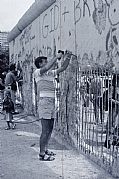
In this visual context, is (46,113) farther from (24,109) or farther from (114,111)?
(24,109)

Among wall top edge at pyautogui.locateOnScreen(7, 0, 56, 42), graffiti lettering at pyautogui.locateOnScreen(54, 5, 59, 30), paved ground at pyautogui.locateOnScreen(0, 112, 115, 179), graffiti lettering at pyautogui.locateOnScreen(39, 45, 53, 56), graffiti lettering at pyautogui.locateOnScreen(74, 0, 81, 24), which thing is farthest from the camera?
wall top edge at pyautogui.locateOnScreen(7, 0, 56, 42)

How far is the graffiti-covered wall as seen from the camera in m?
5.77

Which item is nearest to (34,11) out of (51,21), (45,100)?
(51,21)

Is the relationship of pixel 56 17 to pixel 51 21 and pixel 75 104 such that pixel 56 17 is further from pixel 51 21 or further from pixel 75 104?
pixel 75 104

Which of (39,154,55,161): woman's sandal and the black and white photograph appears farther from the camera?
(39,154,55,161): woman's sandal

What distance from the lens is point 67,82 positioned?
325 inches

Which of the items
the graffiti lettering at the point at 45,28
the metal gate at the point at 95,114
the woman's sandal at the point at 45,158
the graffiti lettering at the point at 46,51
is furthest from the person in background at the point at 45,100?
the graffiti lettering at the point at 45,28

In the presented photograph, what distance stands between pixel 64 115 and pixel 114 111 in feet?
10.0

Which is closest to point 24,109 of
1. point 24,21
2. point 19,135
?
point 24,21

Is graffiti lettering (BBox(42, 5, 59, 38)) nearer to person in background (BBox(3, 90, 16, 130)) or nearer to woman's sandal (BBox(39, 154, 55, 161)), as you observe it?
person in background (BBox(3, 90, 16, 130))

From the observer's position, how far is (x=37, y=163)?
6512mm

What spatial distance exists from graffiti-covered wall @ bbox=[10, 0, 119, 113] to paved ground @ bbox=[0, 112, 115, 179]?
153cm

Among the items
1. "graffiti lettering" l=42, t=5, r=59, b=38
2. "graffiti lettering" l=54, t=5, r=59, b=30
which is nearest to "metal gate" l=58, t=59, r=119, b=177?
"graffiti lettering" l=54, t=5, r=59, b=30

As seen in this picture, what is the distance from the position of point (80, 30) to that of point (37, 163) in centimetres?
242
